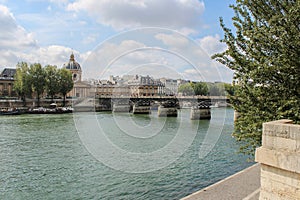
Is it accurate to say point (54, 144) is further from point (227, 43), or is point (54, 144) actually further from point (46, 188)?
point (227, 43)

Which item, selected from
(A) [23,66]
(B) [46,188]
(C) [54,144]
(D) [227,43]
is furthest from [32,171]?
(A) [23,66]

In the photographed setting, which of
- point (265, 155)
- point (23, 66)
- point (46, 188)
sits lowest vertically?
point (46, 188)

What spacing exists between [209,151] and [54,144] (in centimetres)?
1209

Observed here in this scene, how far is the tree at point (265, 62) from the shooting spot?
7574mm

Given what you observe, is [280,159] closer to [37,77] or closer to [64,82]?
[37,77]

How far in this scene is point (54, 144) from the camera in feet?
74.5

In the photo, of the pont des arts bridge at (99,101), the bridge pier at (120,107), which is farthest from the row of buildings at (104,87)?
the bridge pier at (120,107)

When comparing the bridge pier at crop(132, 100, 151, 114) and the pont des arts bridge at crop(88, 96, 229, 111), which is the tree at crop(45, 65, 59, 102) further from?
the bridge pier at crop(132, 100, 151, 114)

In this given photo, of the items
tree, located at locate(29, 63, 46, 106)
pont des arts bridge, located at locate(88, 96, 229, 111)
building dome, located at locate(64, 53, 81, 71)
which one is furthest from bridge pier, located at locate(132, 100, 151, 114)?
building dome, located at locate(64, 53, 81, 71)

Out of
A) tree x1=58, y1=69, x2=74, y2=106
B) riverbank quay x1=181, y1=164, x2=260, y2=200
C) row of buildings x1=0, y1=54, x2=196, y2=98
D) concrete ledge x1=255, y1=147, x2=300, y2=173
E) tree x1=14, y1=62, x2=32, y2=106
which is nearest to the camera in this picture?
concrete ledge x1=255, y1=147, x2=300, y2=173

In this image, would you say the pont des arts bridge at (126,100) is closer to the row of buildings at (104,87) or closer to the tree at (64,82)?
the row of buildings at (104,87)

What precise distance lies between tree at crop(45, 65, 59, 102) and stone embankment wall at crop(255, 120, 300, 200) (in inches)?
2586

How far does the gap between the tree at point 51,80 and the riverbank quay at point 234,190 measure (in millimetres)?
62201

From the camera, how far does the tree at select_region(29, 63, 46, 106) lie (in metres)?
64.2
